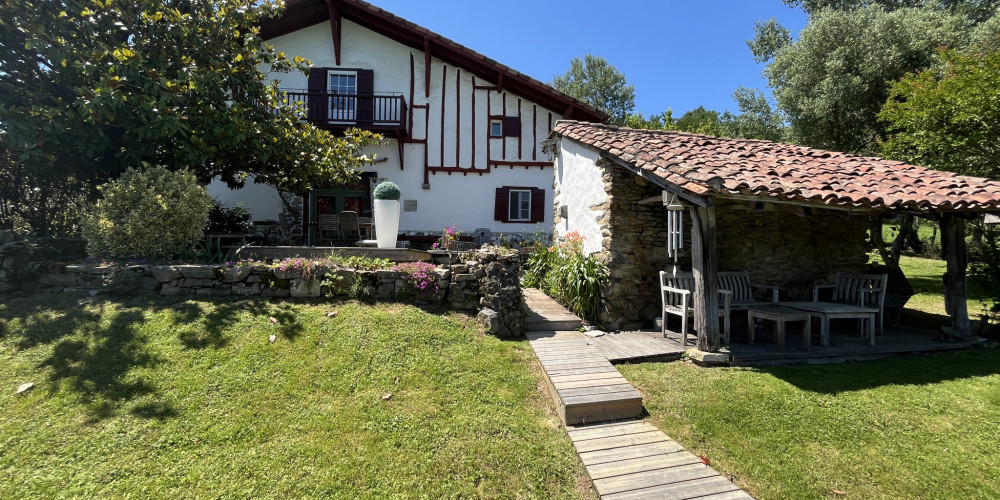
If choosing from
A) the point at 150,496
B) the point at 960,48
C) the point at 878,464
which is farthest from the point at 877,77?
the point at 150,496

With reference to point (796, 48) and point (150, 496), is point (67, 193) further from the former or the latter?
point (796, 48)

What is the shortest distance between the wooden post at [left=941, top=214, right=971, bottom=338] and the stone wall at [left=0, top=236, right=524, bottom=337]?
6.60 meters

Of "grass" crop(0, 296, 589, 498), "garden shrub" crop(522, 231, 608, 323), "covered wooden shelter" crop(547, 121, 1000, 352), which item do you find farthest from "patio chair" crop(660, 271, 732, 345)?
"grass" crop(0, 296, 589, 498)

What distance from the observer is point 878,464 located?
301 cm

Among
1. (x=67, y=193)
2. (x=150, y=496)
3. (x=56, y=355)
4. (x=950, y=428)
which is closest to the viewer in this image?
(x=150, y=496)

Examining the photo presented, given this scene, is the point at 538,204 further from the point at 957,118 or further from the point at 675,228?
the point at 957,118

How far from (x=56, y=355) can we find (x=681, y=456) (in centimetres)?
601

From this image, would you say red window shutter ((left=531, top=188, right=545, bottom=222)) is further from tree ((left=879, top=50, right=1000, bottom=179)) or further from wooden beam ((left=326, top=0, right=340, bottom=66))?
tree ((left=879, top=50, right=1000, bottom=179))

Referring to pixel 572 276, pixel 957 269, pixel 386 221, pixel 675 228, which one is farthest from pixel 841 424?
pixel 386 221

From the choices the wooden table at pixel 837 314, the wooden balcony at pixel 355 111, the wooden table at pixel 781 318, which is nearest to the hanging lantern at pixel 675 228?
the wooden table at pixel 781 318

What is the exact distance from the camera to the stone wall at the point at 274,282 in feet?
17.3

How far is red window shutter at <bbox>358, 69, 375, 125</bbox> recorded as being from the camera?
11.9 m

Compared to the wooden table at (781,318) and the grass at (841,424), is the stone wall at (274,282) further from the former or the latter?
the wooden table at (781,318)

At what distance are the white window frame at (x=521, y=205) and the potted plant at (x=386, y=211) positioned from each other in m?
6.04
